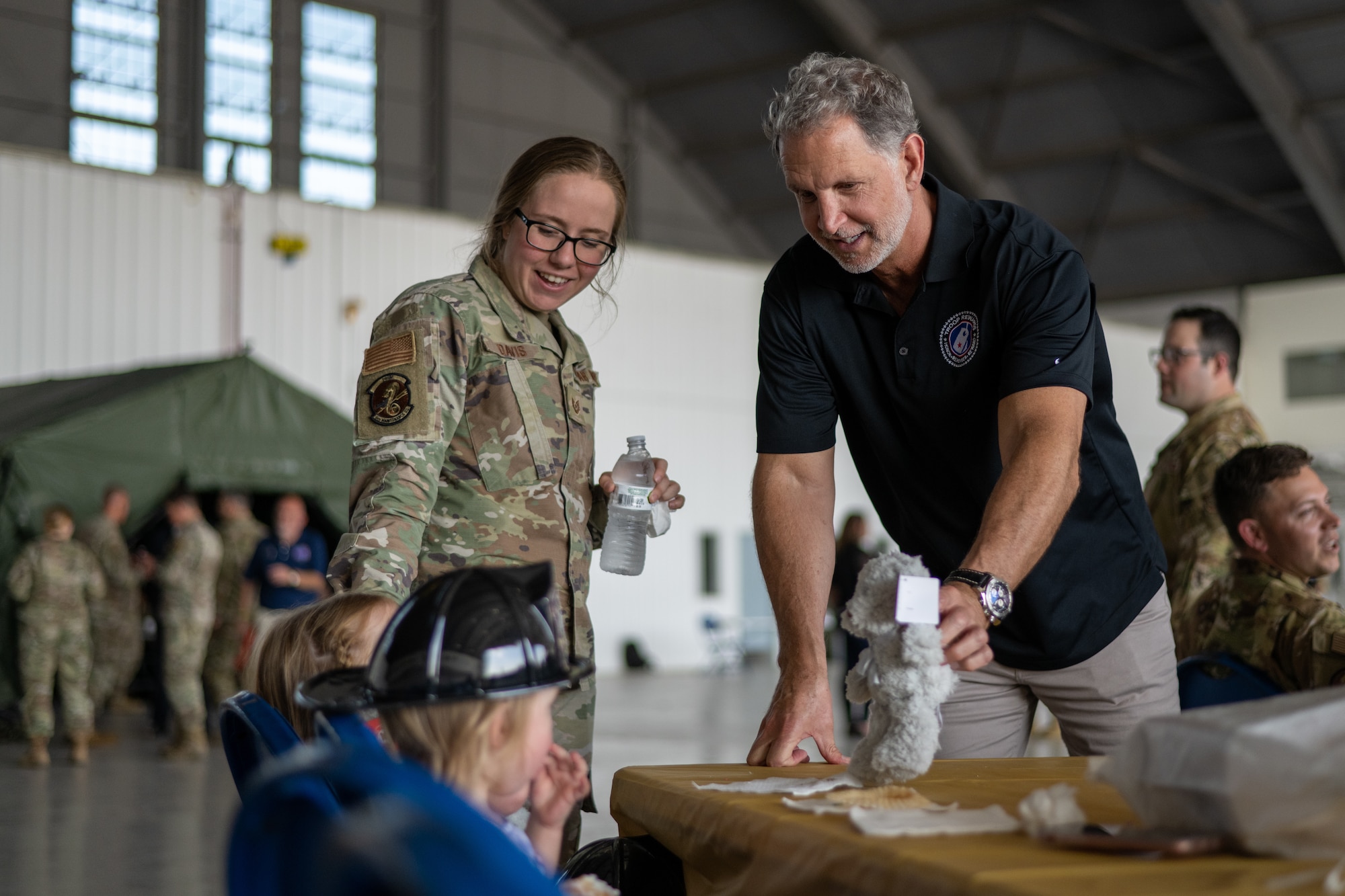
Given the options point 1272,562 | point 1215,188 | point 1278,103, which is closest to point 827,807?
point 1272,562

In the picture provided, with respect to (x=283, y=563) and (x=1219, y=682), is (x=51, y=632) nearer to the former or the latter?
(x=283, y=563)

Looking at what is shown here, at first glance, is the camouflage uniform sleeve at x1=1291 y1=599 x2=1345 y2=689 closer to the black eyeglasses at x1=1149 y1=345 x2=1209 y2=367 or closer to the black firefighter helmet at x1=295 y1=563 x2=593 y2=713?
the black eyeglasses at x1=1149 y1=345 x2=1209 y2=367

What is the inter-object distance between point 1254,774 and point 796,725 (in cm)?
94

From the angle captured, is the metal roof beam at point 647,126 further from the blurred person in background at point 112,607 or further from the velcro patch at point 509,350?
the velcro patch at point 509,350

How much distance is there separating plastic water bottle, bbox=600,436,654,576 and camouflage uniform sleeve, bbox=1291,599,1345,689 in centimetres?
157

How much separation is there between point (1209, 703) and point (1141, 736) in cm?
203

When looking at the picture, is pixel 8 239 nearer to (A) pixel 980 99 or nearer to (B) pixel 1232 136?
(A) pixel 980 99

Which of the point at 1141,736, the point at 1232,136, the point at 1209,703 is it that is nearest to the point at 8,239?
the point at 1209,703

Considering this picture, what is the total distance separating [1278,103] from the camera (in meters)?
15.2

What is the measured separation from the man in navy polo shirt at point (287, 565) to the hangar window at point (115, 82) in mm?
8104

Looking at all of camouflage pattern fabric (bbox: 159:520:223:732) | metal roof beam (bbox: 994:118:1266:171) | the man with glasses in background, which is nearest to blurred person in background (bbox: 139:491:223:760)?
camouflage pattern fabric (bbox: 159:520:223:732)

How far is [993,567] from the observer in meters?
1.79

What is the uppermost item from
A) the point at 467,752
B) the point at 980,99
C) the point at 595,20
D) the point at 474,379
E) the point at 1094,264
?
the point at 595,20

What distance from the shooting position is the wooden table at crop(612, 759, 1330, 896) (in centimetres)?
101
